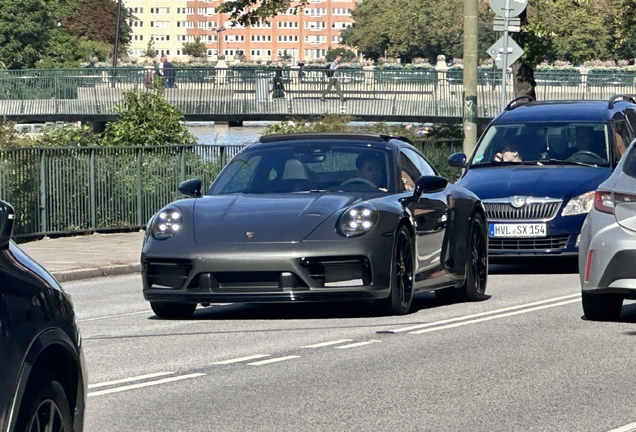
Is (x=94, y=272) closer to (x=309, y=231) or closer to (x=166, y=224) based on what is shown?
(x=166, y=224)

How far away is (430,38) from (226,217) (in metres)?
139

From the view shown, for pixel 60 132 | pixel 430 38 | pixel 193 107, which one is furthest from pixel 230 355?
pixel 430 38

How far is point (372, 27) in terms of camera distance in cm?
16212

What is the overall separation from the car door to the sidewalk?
526cm

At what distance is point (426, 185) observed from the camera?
12312 mm

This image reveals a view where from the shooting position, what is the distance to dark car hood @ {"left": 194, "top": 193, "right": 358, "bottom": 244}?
36.7ft

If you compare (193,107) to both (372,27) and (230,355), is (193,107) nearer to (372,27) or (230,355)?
(230,355)

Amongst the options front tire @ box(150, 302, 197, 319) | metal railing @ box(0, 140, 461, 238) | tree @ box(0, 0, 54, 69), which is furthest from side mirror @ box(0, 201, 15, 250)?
tree @ box(0, 0, 54, 69)

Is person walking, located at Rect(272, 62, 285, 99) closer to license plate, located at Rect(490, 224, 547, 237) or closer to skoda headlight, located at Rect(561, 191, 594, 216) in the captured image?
license plate, located at Rect(490, 224, 547, 237)

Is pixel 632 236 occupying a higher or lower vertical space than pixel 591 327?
higher

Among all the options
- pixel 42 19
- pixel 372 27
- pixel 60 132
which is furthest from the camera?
pixel 372 27

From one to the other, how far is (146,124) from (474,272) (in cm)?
1650

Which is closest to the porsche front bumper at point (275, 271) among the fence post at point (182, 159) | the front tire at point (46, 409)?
the front tire at point (46, 409)

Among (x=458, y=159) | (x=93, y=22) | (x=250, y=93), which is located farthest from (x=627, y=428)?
(x=93, y=22)
